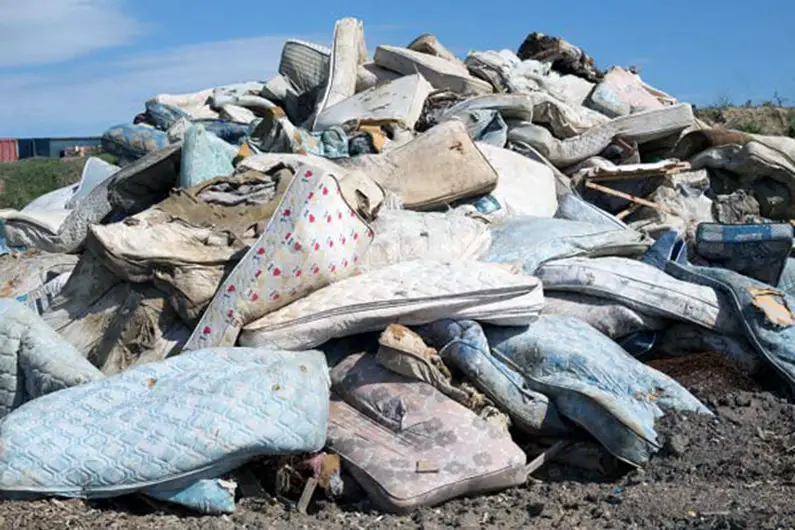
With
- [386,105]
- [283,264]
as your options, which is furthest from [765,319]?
[386,105]

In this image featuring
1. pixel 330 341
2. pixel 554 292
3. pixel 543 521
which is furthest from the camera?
pixel 554 292

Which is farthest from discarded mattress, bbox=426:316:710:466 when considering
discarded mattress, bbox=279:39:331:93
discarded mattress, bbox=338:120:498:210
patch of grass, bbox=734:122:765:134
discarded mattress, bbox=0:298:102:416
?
patch of grass, bbox=734:122:765:134

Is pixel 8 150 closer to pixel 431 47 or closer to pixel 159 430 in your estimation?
pixel 431 47

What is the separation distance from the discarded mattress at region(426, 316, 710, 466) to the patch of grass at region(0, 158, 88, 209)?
30.3 feet

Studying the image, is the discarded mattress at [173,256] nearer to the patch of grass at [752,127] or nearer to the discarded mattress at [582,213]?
the discarded mattress at [582,213]

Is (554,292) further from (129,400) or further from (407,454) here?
(129,400)

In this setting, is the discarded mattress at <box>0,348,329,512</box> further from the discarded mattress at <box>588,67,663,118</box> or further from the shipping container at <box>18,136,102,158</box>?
the shipping container at <box>18,136,102,158</box>

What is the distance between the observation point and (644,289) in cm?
353

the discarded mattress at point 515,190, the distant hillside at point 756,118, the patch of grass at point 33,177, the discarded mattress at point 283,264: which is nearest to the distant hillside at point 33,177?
the patch of grass at point 33,177

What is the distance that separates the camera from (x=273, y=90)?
6773mm

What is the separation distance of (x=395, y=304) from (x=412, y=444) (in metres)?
0.46

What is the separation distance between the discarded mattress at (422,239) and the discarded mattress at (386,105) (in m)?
1.46

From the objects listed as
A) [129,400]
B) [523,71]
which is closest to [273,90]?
[523,71]

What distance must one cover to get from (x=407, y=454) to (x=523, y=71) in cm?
444
